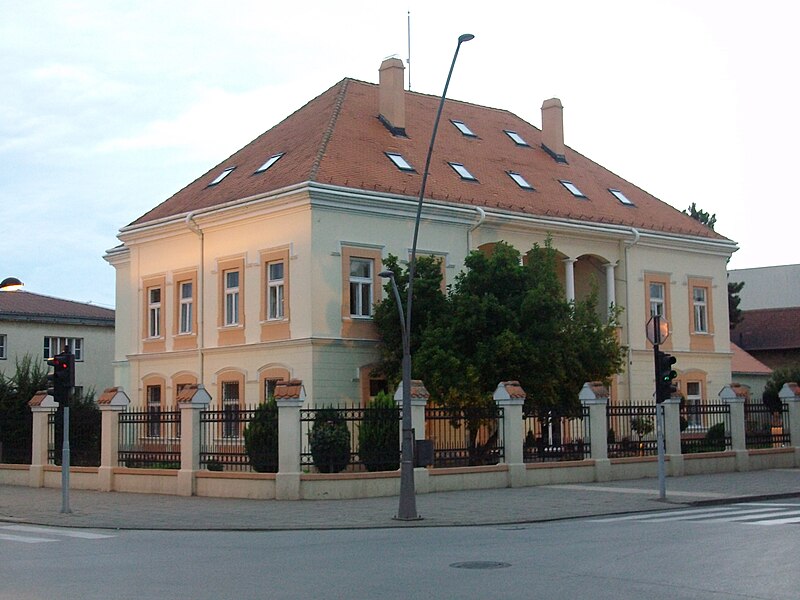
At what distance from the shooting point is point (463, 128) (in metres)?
43.1

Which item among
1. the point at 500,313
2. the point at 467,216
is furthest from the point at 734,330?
the point at 500,313

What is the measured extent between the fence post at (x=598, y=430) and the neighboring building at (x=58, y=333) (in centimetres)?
3470

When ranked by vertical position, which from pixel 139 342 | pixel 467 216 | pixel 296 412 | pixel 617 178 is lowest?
pixel 296 412

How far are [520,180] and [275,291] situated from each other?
34.7ft

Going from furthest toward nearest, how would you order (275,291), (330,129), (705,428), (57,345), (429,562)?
(57,345) → (330,129) → (275,291) → (705,428) → (429,562)

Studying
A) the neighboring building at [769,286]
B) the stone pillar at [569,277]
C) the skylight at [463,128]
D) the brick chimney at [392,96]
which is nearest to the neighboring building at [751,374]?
the neighboring building at [769,286]

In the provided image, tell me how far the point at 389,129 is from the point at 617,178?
1175cm

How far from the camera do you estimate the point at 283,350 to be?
34.5m

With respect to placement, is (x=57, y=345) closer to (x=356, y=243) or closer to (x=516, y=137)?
(x=516, y=137)

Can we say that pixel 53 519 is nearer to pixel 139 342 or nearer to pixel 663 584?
pixel 663 584

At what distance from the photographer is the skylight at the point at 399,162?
36.8 meters

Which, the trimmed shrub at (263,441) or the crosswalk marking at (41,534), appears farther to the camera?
the trimmed shrub at (263,441)

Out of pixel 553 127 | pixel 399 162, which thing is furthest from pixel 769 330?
pixel 399 162

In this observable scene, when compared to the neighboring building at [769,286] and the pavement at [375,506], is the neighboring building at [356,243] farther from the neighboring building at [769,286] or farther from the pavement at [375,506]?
the neighboring building at [769,286]
